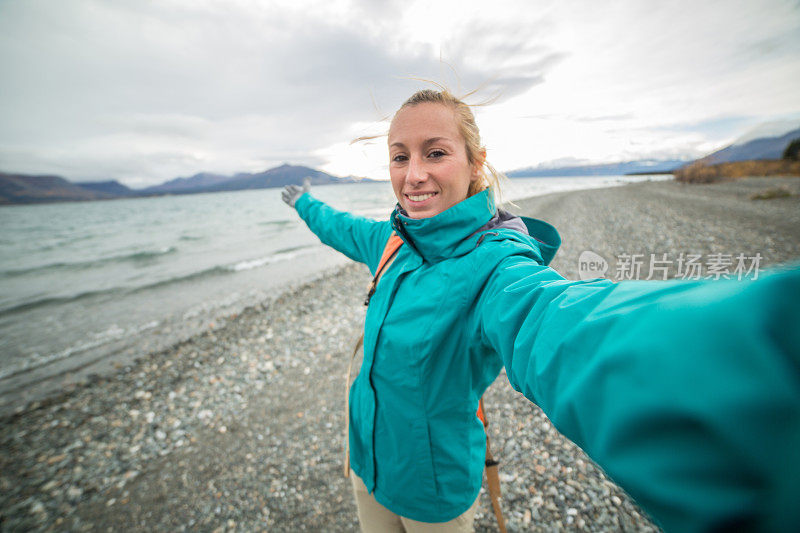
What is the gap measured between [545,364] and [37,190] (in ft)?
879

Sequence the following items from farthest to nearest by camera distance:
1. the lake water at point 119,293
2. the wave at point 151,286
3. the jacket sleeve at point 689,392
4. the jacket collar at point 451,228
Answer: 1. the wave at point 151,286
2. the lake water at point 119,293
3. the jacket collar at point 451,228
4. the jacket sleeve at point 689,392

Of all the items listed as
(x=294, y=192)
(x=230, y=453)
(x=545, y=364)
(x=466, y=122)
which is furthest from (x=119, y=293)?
(x=545, y=364)

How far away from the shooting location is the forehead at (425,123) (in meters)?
2.08

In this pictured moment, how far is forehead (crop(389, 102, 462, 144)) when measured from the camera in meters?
2.08

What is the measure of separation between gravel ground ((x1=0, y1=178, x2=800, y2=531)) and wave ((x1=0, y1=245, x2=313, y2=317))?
805cm

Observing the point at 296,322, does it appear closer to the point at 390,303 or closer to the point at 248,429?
the point at 248,429

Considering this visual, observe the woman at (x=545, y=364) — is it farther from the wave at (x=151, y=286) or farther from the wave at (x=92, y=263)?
the wave at (x=92, y=263)

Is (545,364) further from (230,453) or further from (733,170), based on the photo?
(733,170)

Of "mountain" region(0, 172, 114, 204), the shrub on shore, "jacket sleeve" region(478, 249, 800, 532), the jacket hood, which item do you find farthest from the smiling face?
"mountain" region(0, 172, 114, 204)

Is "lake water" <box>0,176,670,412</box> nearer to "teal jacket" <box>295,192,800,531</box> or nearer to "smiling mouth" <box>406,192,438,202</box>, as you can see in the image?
"smiling mouth" <box>406,192,438,202</box>

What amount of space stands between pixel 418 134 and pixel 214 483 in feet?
17.7

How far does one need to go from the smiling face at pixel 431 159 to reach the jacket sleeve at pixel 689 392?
1.28 meters

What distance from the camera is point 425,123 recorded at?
82.2 inches

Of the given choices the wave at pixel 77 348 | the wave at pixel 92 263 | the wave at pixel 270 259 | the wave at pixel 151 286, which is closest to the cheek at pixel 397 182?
the wave at pixel 77 348
